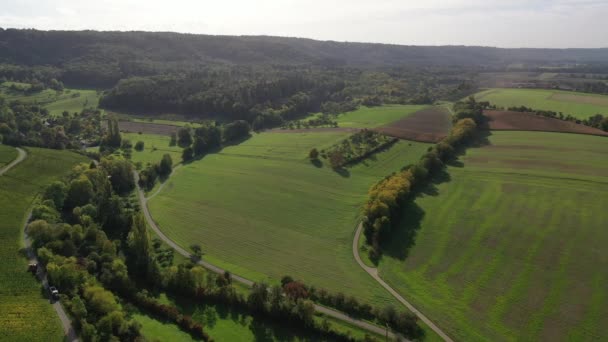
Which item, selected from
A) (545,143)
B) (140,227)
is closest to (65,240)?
(140,227)

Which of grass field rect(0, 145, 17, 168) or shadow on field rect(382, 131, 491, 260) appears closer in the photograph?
shadow on field rect(382, 131, 491, 260)

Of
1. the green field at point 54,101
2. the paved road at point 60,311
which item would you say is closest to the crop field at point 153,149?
the green field at point 54,101

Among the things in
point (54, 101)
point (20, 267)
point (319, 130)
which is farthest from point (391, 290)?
point (54, 101)

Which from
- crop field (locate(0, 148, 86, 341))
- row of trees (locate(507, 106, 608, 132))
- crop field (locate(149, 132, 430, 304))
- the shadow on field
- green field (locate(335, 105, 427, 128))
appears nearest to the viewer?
crop field (locate(0, 148, 86, 341))

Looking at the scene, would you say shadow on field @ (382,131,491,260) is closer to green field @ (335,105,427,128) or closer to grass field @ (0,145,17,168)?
green field @ (335,105,427,128)

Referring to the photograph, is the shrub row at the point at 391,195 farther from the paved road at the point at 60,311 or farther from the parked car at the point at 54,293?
the parked car at the point at 54,293

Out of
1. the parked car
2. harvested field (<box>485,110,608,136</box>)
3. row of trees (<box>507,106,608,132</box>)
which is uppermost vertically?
row of trees (<box>507,106,608,132</box>)

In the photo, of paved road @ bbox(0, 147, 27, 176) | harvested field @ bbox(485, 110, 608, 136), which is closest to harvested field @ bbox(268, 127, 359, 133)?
harvested field @ bbox(485, 110, 608, 136)
